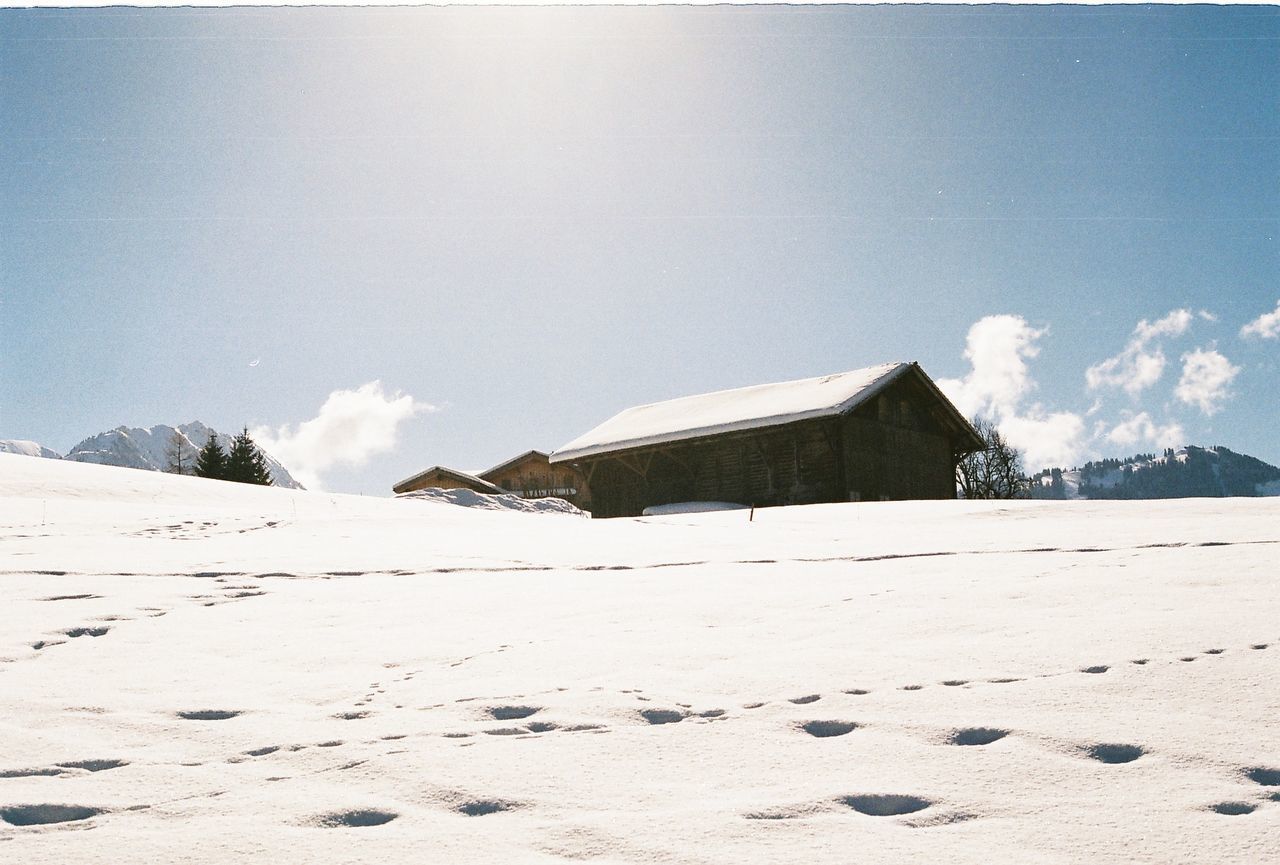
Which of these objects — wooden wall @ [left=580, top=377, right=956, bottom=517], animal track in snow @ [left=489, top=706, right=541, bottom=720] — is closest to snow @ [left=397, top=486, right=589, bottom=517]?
wooden wall @ [left=580, top=377, right=956, bottom=517]

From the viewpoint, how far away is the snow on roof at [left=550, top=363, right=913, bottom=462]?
60.7ft

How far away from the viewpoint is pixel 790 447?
1919 centimetres

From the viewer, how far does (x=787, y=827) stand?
1646 millimetres

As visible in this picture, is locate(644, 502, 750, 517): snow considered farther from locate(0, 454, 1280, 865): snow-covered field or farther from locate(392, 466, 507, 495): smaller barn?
locate(0, 454, 1280, 865): snow-covered field

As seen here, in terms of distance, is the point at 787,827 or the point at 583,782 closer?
the point at 787,827

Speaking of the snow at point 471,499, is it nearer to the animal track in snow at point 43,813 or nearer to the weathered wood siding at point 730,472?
the weathered wood siding at point 730,472

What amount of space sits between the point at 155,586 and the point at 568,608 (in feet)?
7.27

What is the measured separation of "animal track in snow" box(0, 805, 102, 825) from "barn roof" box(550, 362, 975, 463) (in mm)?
16459

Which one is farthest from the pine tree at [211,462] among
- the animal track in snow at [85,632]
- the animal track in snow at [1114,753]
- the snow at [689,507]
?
the animal track in snow at [1114,753]

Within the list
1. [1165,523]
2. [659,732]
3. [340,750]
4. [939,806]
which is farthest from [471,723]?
[1165,523]

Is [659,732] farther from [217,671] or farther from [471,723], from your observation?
[217,671]

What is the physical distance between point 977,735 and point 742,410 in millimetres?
18526

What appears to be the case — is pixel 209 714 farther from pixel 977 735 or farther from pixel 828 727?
pixel 977 735

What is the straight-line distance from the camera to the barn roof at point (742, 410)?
18500 millimetres
